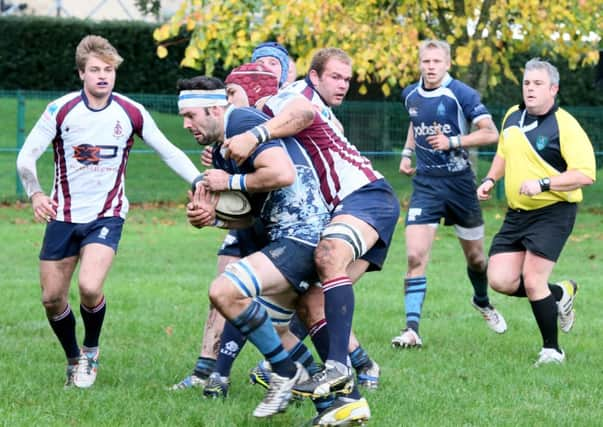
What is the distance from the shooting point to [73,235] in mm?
7316

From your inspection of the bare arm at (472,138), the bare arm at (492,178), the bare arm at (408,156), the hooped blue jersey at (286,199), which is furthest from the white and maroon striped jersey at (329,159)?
the bare arm at (408,156)


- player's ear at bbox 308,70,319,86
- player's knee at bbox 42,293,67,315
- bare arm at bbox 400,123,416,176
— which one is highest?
player's ear at bbox 308,70,319,86

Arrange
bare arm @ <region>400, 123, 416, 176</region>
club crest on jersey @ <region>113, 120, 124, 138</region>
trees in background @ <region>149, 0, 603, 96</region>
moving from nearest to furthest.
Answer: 1. club crest on jersey @ <region>113, 120, 124, 138</region>
2. bare arm @ <region>400, 123, 416, 176</region>
3. trees in background @ <region>149, 0, 603, 96</region>

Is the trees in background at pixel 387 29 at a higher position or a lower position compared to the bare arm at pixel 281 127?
lower

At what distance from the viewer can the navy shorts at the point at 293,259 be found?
5.99 meters

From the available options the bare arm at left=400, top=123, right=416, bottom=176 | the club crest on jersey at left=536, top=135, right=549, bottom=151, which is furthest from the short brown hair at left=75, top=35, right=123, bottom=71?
the bare arm at left=400, top=123, right=416, bottom=176

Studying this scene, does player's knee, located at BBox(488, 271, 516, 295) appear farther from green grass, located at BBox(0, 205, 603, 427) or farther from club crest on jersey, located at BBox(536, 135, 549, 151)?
club crest on jersey, located at BBox(536, 135, 549, 151)

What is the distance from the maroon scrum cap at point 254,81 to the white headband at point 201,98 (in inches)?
47.9

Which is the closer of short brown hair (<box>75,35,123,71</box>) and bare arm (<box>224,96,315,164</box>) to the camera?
bare arm (<box>224,96,315,164</box>)

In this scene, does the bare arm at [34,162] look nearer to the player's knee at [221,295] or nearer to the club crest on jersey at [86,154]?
the club crest on jersey at [86,154]

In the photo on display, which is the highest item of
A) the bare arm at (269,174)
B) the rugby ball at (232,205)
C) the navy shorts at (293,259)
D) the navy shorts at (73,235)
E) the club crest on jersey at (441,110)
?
the bare arm at (269,174)

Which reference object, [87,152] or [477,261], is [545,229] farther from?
[87,152]

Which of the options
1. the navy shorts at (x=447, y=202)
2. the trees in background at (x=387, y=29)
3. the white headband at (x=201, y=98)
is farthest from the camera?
the trees in background at (x=387, y=29)

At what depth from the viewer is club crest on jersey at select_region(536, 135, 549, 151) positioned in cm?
829
